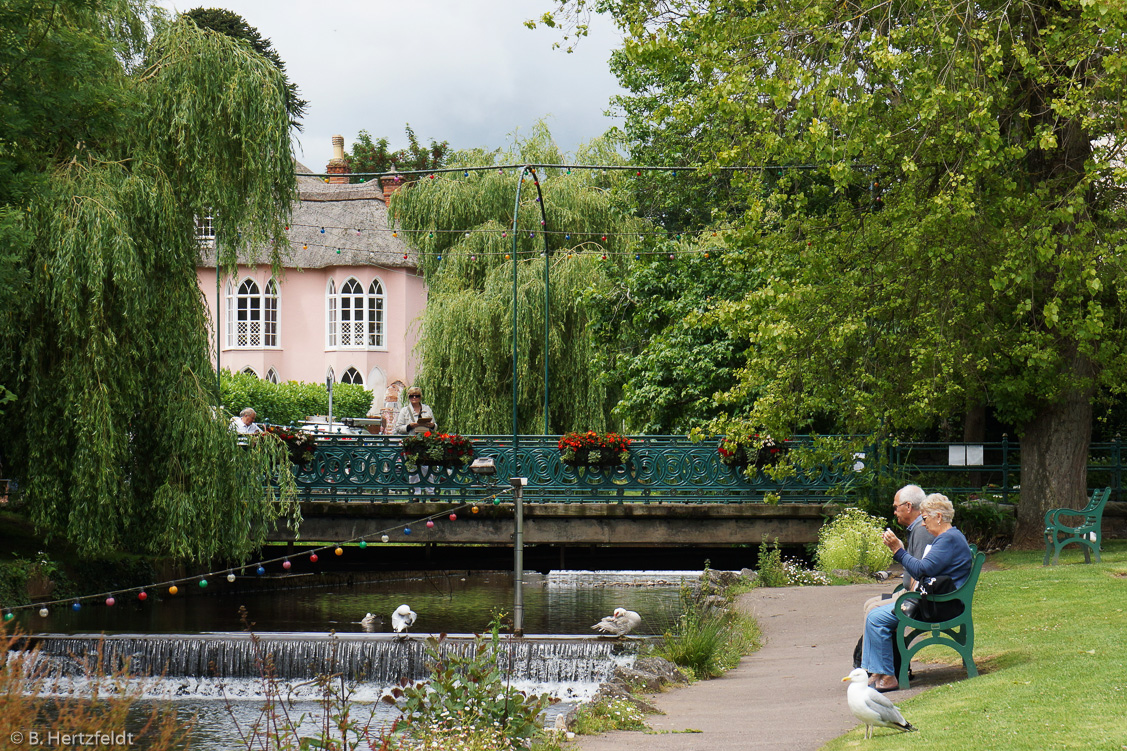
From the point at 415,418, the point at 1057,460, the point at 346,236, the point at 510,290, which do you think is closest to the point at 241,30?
the point at 346,236

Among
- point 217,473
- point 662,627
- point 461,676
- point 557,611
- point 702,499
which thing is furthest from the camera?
point 702,499

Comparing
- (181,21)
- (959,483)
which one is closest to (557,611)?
(959,483)

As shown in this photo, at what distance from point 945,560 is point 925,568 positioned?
0.16 m

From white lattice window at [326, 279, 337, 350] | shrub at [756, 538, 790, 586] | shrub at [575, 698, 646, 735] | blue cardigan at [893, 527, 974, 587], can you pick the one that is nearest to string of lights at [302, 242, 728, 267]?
shrub at [756, 538, 790, 586]

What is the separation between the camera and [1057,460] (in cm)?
1603

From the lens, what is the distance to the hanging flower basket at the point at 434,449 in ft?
61.3

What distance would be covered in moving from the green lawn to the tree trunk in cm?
383

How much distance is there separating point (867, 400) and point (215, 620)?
984 centimetres

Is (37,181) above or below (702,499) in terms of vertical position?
above

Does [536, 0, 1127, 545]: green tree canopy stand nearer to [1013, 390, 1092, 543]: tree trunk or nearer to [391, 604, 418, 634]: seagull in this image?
[1013, 390, 1092, 543]: tree trunk

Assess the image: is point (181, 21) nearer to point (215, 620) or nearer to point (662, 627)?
point (215, 620)

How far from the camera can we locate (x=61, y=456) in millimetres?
14289

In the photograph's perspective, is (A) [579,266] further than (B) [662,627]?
Yes

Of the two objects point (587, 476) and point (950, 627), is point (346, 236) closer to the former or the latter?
point (587, 476)
